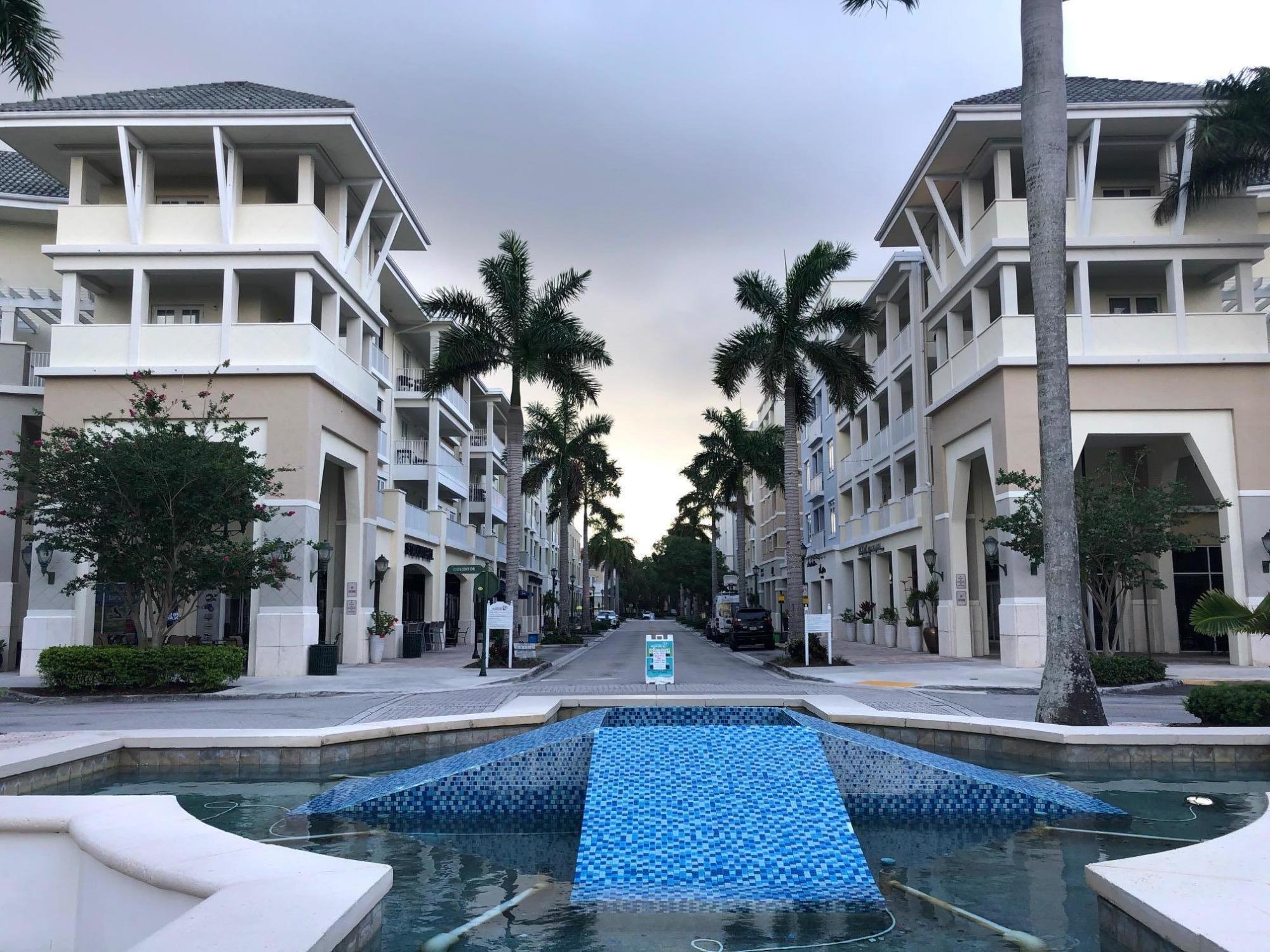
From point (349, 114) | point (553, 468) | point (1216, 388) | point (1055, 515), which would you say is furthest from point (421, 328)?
point (1055, 515)

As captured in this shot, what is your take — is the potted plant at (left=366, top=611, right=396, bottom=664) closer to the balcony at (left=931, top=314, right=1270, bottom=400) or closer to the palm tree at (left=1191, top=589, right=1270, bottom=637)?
the balcony at (left=931, top=314, right=1270, bottom=400)

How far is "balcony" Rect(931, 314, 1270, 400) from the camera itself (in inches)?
993

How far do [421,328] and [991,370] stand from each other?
82.4 feet

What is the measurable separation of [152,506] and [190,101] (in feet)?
38.9

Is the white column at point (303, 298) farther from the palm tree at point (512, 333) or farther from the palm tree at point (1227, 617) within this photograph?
the palm tree at point (1227, 617)

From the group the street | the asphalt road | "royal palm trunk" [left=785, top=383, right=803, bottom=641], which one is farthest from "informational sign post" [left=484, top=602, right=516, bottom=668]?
"royal palm trunk" [left=785, top=383, right=803, bottom=641]

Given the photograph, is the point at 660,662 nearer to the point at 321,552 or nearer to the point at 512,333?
the point at 321,552

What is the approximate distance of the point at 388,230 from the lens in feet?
105

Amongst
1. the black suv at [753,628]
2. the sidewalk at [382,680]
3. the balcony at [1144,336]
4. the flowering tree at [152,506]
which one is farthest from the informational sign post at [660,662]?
the black suv at [753,628]

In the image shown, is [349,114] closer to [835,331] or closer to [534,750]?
[835,331]

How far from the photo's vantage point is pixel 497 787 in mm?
8117

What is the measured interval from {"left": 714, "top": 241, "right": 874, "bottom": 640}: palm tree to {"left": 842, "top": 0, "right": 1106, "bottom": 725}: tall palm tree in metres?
17.1

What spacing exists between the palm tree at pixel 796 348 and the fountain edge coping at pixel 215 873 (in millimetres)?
25963

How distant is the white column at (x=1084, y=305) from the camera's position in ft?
83.1
